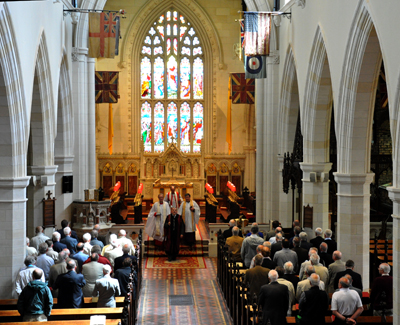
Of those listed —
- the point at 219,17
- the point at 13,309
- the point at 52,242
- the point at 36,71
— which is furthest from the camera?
the point at 219,17

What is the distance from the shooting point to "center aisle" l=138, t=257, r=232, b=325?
12133 mm

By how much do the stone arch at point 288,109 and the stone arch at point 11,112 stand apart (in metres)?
9.47

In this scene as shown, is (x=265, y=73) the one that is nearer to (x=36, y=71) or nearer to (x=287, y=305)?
(x=36, y=71)

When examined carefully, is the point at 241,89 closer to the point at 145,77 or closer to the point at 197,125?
the point at 197,125

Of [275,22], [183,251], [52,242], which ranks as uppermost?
[275,22]

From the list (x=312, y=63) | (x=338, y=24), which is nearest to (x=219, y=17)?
(x=312, y=63)

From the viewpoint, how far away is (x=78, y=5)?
2019 centimetres

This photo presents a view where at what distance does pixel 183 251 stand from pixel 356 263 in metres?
7.28

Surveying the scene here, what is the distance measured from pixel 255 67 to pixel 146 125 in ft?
37.1

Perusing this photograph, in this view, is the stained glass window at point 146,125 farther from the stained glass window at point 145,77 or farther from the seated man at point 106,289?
the seated man at point 106,289

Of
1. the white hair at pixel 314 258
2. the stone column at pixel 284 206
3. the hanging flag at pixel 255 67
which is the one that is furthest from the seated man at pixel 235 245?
the hanging flag at pixel 255 67

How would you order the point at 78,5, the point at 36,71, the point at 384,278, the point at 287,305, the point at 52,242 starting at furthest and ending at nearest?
the point at 78,5
the point at 36,71
the point at 52,242
the point at 384,278
the point at 287,305

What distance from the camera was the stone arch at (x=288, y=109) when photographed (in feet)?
62.2

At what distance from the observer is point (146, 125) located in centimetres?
2906
